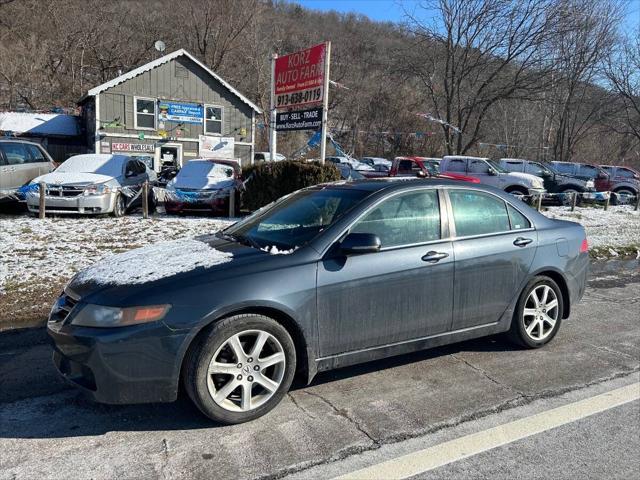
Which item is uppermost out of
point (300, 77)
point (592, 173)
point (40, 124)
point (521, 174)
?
point (300, 77)

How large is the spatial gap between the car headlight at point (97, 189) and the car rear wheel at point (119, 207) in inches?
14.9

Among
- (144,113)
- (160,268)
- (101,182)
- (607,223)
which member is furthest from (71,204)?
(144,113)

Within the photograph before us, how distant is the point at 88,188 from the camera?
1161 centimetres

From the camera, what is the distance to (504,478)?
2.87 meters

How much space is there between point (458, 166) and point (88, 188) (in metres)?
13.5

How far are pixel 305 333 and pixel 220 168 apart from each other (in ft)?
35.5

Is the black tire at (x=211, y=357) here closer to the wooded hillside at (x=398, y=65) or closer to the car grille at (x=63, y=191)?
the car grille at (x=63, y=191)

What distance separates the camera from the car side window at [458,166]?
20.0m

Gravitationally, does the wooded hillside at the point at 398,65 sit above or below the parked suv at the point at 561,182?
above

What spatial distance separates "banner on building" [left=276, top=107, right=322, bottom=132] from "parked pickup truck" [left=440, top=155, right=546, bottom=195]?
6.39 m

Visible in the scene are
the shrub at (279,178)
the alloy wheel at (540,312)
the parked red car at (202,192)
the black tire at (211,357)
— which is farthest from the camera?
the parked red car at (202,192)

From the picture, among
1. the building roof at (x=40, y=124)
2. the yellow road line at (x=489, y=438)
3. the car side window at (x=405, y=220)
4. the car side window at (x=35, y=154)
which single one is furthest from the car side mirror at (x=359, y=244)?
the building roof at (x=40, y=124)

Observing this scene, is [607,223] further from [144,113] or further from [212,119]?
[144,113]

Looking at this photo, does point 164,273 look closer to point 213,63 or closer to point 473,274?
point 473,274
